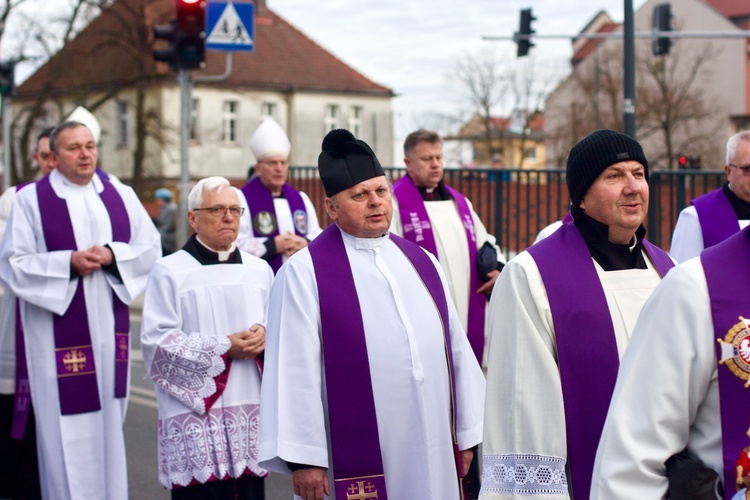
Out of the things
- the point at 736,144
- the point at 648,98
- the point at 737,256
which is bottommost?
the point at 737,256

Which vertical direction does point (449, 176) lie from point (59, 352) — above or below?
above

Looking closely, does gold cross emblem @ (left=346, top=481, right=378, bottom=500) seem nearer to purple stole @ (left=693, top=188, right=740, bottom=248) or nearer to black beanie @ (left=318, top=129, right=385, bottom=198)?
black beanie @ (left=318, top=129, right=385, bottom=198)

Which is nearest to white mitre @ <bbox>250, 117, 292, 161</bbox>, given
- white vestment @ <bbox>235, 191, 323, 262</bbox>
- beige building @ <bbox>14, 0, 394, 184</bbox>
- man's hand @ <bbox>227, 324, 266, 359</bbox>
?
white vestment @ <bbox>235, 191, 323, 262</bbox>

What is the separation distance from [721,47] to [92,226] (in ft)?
160

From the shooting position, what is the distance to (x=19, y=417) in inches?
264

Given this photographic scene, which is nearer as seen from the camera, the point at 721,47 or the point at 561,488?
the point at 561,488

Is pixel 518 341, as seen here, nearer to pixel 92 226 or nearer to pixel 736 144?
pixel 736 144

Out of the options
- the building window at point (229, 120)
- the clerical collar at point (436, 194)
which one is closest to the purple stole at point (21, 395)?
the clerical collar at point (436, 194)

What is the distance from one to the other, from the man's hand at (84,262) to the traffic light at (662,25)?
15.7 meters

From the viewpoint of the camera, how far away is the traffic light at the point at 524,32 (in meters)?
21.0

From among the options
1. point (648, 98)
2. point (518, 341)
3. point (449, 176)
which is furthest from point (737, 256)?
point (648, 98)

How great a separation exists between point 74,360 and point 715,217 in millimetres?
3735

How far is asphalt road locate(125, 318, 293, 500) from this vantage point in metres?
7.30

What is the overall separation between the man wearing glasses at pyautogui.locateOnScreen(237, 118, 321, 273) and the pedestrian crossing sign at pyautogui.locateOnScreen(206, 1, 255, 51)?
503 centimetres
